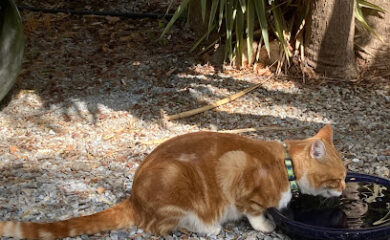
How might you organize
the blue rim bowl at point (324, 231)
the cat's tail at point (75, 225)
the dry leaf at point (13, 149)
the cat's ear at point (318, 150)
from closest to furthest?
the blue rim bowl at point (324, 231), the cat's tail at point (75, 225), the cat's ear at point (318, 150), the dry leaf at point (13, 149)

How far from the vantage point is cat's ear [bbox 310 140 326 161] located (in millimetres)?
3324

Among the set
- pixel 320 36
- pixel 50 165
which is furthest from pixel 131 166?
pixel 320 36

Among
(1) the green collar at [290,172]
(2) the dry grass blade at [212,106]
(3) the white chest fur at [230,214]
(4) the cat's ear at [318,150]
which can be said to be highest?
(4) the cat's ear at [318,150]

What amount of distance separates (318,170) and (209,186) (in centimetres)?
69

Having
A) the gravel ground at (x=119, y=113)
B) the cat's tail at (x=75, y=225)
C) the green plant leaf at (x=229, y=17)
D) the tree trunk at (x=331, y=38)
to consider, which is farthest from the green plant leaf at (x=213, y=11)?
the cat's tail at (x=75, y=225)

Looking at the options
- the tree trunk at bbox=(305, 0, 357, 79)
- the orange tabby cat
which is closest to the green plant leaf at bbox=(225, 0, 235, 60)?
the tree trunk at bbox=(305, 0, 357, 79)

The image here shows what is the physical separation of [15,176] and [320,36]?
324 centimetres

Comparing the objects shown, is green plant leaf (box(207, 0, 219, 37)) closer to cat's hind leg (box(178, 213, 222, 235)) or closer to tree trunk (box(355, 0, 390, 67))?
tree trunk (box(355, 0, 390, 67))

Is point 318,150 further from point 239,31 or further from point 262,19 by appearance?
point 239,31

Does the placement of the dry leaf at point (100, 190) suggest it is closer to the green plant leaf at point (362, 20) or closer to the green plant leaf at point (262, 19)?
the green plant leaf at point (262, 19)

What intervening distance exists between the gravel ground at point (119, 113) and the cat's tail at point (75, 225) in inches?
4.0

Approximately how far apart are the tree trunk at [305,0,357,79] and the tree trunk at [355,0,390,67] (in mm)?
199

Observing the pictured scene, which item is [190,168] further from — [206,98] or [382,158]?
[206,98]

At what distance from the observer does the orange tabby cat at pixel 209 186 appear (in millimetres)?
3221
